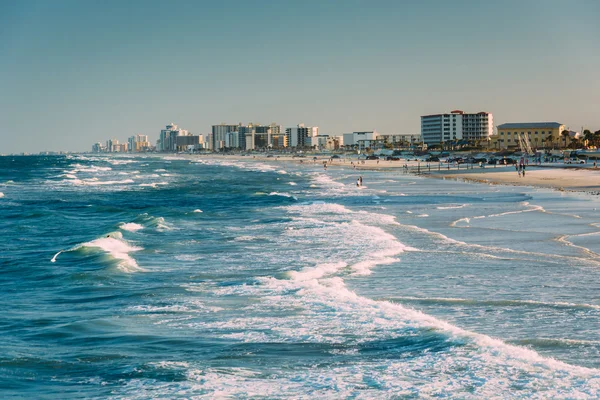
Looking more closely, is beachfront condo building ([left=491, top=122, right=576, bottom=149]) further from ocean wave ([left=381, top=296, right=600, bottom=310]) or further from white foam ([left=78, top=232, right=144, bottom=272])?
ocean wave ([left=381, top=296, right=600, bottom=310])

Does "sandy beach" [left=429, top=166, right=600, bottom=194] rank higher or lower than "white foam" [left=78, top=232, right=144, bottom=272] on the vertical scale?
higher

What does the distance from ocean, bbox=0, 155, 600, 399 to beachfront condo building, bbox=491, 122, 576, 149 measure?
502 ft

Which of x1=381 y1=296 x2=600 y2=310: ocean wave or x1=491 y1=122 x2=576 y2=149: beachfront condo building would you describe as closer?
x1=381 y1=296 x2=600 y2=310: ocean wave

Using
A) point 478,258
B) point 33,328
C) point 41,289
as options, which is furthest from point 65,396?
point 478,258

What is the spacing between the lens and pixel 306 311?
49.6 feet

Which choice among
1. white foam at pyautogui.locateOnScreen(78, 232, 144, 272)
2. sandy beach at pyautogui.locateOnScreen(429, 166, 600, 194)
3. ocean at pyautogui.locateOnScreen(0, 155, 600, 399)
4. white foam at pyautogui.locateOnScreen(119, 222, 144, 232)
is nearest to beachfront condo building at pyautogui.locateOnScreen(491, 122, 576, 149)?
sandy beach at pyautogui.locateOnScreen(429, 166, 600, 194)

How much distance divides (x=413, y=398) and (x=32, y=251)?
20164 mm

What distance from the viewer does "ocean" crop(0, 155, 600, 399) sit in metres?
10.6

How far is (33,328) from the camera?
14016 mm

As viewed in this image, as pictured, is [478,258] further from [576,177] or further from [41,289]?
[576,177]

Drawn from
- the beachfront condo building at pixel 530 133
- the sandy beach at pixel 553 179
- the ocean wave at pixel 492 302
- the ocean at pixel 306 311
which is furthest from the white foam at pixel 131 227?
the beachfront condo building at pixel 530 133

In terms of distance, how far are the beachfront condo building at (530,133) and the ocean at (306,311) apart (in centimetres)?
15289

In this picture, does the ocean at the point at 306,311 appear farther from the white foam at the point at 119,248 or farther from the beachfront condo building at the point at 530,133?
the beachfront condo building at the point at 530,133

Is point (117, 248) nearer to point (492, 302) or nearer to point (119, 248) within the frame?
point (119, 248)
